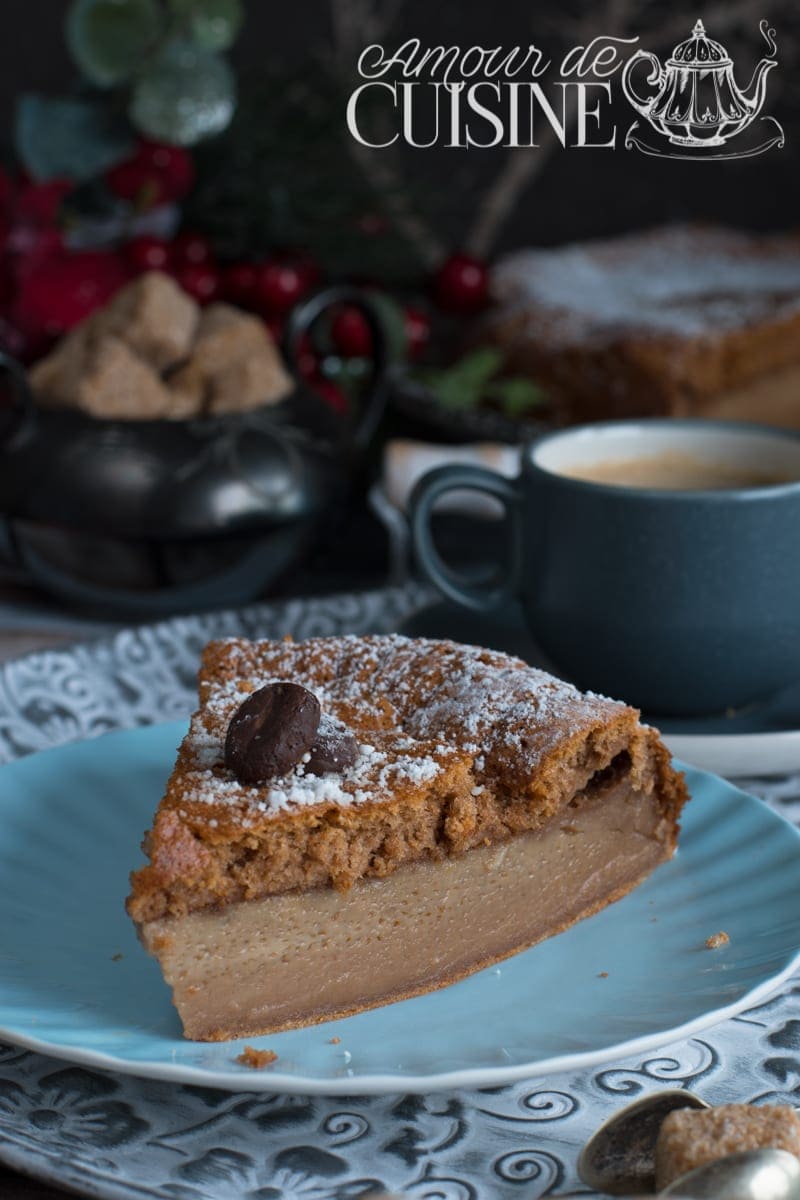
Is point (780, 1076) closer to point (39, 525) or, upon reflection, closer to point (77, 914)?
point (77, 914)

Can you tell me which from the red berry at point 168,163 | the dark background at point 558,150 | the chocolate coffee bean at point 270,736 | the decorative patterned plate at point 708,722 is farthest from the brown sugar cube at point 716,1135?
the dark background at point 558,150

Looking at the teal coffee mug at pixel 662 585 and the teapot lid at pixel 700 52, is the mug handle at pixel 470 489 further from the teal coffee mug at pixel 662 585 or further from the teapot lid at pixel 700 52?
the teapot lid at pixel 700 52

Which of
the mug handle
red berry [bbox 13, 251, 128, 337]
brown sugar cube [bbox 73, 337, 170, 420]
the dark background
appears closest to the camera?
the mug handle

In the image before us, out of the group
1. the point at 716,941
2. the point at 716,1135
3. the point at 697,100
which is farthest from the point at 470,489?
the point at 697,100

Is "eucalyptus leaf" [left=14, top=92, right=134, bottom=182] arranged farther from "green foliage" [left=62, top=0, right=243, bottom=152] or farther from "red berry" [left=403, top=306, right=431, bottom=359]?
"red berry" [left=403, top=306, right=431, bottom=359]

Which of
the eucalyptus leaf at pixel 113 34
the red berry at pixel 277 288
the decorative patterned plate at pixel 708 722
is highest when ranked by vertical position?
the eucalyptus leaf at pixel 113 34

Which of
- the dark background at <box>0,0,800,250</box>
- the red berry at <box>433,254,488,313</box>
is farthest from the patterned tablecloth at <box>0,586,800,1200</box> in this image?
the dark background at <box>0,0,800,250</box>

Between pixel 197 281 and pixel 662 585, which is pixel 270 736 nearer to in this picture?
pixel 662 585
